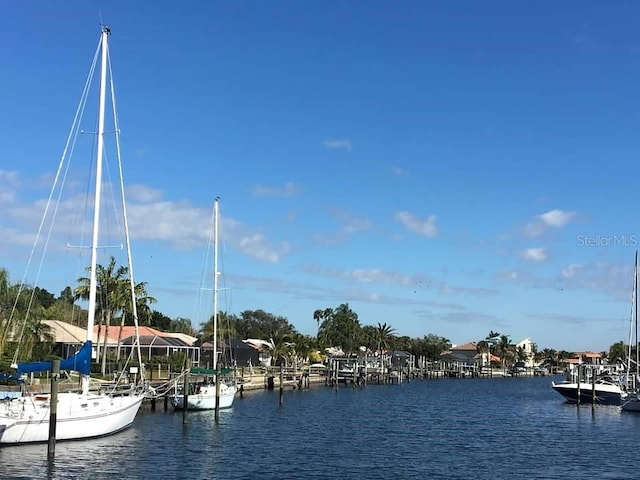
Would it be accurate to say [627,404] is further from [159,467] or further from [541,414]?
[159,467]

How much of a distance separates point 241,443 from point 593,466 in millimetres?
20148

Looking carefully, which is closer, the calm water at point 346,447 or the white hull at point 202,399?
the calm water at point 346,447

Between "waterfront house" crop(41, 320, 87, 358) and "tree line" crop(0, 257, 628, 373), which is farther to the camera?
"waterfront house" crop(41, 320, 87, 358)

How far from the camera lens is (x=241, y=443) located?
42750mm

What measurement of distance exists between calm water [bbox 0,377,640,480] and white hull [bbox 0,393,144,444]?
0.62 metres

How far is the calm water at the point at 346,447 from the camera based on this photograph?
1330 inches

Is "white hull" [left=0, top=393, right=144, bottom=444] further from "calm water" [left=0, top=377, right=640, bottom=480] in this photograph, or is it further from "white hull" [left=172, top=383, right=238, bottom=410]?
"white hull" [left=172, top=383, right=238, bottom=410]

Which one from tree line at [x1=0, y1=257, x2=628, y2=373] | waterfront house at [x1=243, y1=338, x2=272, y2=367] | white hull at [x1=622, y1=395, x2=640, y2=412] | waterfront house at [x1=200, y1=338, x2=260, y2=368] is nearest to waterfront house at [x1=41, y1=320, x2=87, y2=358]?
tree line at [x1=0, y1=257, x2=628, y2=373]

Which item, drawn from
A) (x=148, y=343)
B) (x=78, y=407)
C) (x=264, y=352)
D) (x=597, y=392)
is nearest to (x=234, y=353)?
(x=264, y=352)

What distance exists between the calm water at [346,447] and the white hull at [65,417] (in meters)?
0.62

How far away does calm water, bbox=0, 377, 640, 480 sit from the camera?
33781 millimetres

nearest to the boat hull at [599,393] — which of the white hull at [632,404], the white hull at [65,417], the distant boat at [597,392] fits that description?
the distant boat at [597,392]

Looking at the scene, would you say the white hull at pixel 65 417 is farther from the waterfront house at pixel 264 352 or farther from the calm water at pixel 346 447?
the waterfront house at pixel 264 352

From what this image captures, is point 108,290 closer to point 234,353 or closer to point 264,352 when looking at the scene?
point 234,353
